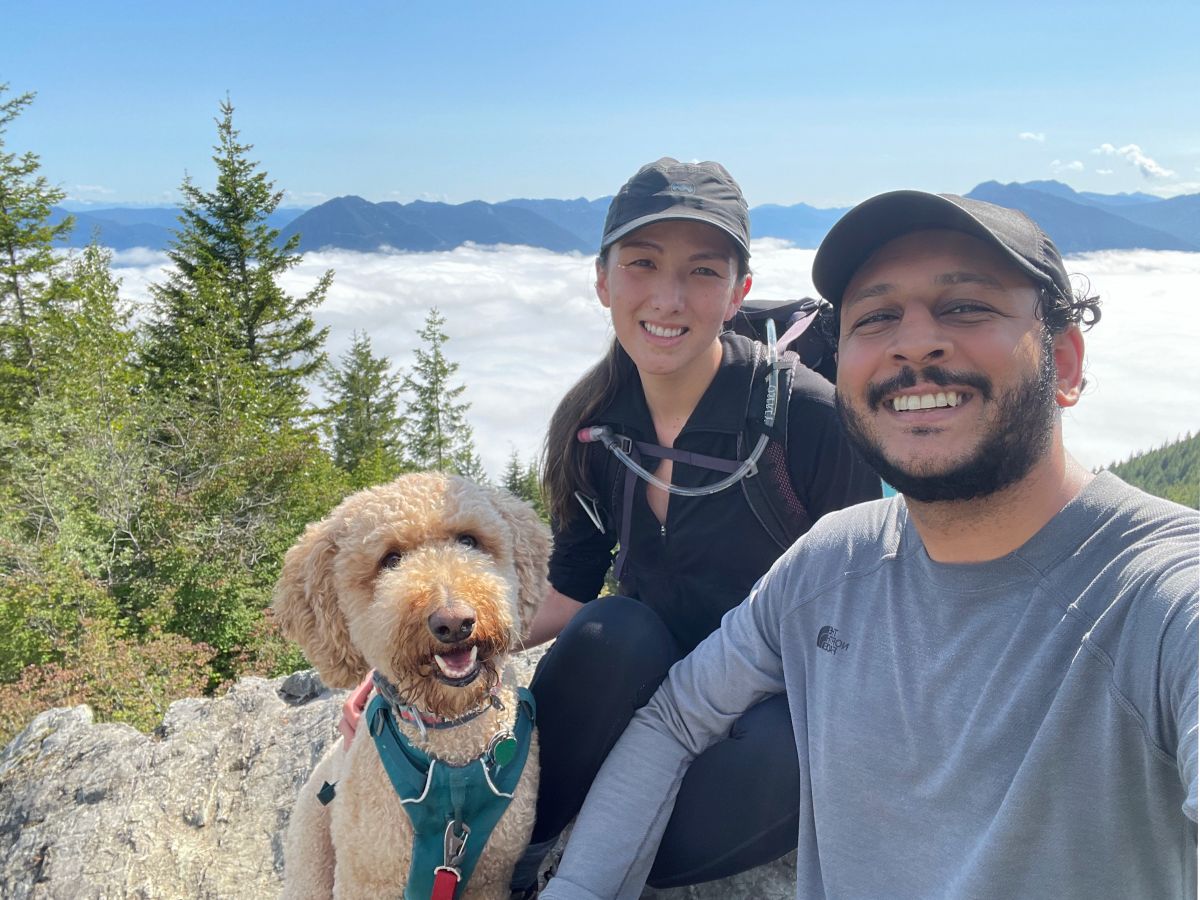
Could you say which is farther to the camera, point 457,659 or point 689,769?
point 689,769

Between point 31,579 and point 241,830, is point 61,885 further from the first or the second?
point 31,579

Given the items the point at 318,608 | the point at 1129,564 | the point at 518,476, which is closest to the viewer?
the point at 1129,564

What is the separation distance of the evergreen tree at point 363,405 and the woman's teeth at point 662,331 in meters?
33.2

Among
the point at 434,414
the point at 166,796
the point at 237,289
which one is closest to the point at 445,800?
the point at 166,796

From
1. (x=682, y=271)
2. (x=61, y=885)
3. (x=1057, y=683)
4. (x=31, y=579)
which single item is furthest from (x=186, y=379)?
(x=1057, y=683)

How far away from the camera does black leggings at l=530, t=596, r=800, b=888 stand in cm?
Answer: 220

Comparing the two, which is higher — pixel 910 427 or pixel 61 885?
pixel 910 427

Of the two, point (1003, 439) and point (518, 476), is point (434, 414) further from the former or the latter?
point (1003, 439)

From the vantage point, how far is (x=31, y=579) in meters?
13.5

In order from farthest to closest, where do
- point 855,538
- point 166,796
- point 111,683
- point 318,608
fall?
point 111,683
point 166,796
point 318,608
point 855,538

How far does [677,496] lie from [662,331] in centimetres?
62

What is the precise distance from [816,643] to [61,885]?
3472mm

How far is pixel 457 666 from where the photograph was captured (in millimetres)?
2092

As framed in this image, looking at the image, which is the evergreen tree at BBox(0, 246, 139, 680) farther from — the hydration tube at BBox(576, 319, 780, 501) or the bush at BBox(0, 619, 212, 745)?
the hydration tube at BBox(576, 319, 780, 501)
